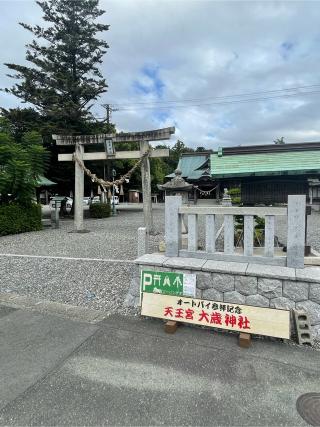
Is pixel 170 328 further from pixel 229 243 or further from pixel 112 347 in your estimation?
pixel 229 243

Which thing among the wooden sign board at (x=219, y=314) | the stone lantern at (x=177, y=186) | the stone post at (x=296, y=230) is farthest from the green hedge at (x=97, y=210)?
the stone post at (x=296, y=230)

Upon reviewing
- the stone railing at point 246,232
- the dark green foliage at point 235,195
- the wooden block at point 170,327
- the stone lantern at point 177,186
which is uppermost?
the stone lantern at point 177,186

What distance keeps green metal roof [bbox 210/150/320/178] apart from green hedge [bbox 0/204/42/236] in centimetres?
803

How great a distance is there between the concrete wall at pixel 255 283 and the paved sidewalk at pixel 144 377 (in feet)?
1.53

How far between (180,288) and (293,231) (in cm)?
159

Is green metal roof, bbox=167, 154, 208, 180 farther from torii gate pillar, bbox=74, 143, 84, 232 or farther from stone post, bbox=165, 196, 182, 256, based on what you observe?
stone post, bbox=165, 196, 182, 256

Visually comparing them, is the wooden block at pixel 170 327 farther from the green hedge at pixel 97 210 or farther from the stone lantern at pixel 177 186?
the green hedge at pixel 97 210

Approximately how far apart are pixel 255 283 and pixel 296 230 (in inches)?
31.9

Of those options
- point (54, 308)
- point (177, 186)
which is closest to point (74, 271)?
point (54, 308)

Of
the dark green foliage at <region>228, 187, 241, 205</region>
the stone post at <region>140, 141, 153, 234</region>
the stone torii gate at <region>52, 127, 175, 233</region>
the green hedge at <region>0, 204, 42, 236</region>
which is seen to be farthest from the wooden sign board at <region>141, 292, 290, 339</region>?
the green hedge at <region>0, 204, 42, 236</region>

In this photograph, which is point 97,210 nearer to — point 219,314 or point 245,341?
point 219,314

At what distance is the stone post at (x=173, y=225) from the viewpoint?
423cm

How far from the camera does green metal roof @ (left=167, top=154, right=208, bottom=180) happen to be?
2647cm

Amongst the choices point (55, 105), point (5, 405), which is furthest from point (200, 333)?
point (55, 105)
